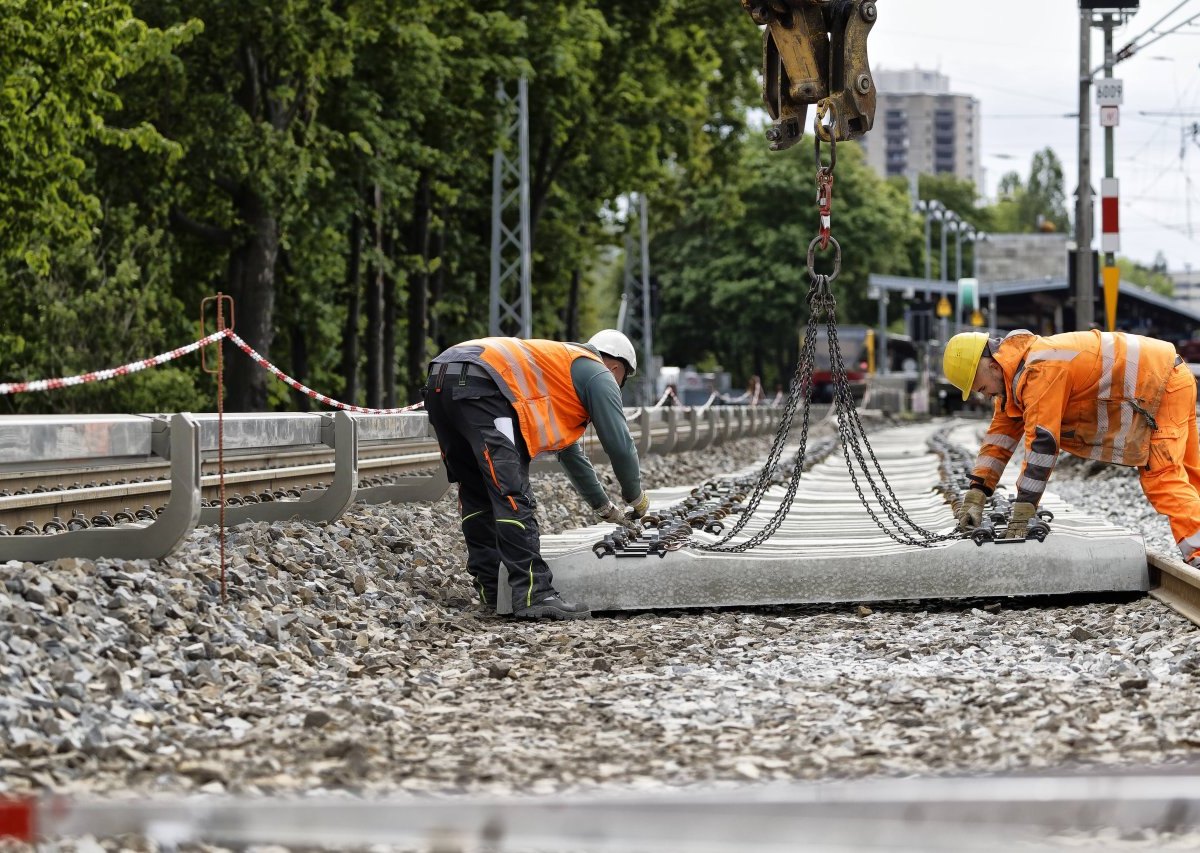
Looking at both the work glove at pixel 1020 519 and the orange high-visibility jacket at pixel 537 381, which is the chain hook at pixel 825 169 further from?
the work glove at pixel 1020 519

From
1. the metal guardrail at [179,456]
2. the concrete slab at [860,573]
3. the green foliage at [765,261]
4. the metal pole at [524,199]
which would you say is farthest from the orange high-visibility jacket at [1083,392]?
the green foliage at [765,261]

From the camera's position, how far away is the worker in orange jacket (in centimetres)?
859

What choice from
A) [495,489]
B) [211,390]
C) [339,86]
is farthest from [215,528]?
[211,390]

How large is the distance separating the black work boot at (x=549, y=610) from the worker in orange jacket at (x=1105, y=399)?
7.07 feet

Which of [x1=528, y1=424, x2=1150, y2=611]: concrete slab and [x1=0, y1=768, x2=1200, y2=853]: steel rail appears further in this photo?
[x1=528, y1=424, x2=1150, y2=611]: concrete slab

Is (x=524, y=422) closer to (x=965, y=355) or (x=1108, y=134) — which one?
(x=965, y=355)

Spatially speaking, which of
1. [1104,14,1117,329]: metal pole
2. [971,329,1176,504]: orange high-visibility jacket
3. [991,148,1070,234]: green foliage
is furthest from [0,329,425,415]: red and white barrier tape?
[991,148,1070,234]: green foliage

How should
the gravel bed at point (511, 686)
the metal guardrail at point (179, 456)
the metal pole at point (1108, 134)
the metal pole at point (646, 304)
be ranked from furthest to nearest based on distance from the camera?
the metal pole at point (646, 304) < the metal pole at point (1108, 134) < the metal guardrail at point (179, 456) < the gravel bed at point (511, 686)

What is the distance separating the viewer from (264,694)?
6488 mm

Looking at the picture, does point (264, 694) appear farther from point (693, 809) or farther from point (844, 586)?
point (844, 586)

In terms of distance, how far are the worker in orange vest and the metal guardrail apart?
105 centimetres

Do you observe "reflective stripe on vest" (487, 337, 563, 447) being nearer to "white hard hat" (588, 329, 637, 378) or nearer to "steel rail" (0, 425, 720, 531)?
"white hard hat" (588, 329, 637, 378)

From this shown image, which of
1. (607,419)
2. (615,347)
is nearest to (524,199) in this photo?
(615,347)

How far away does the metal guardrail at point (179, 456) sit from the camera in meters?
7.29
